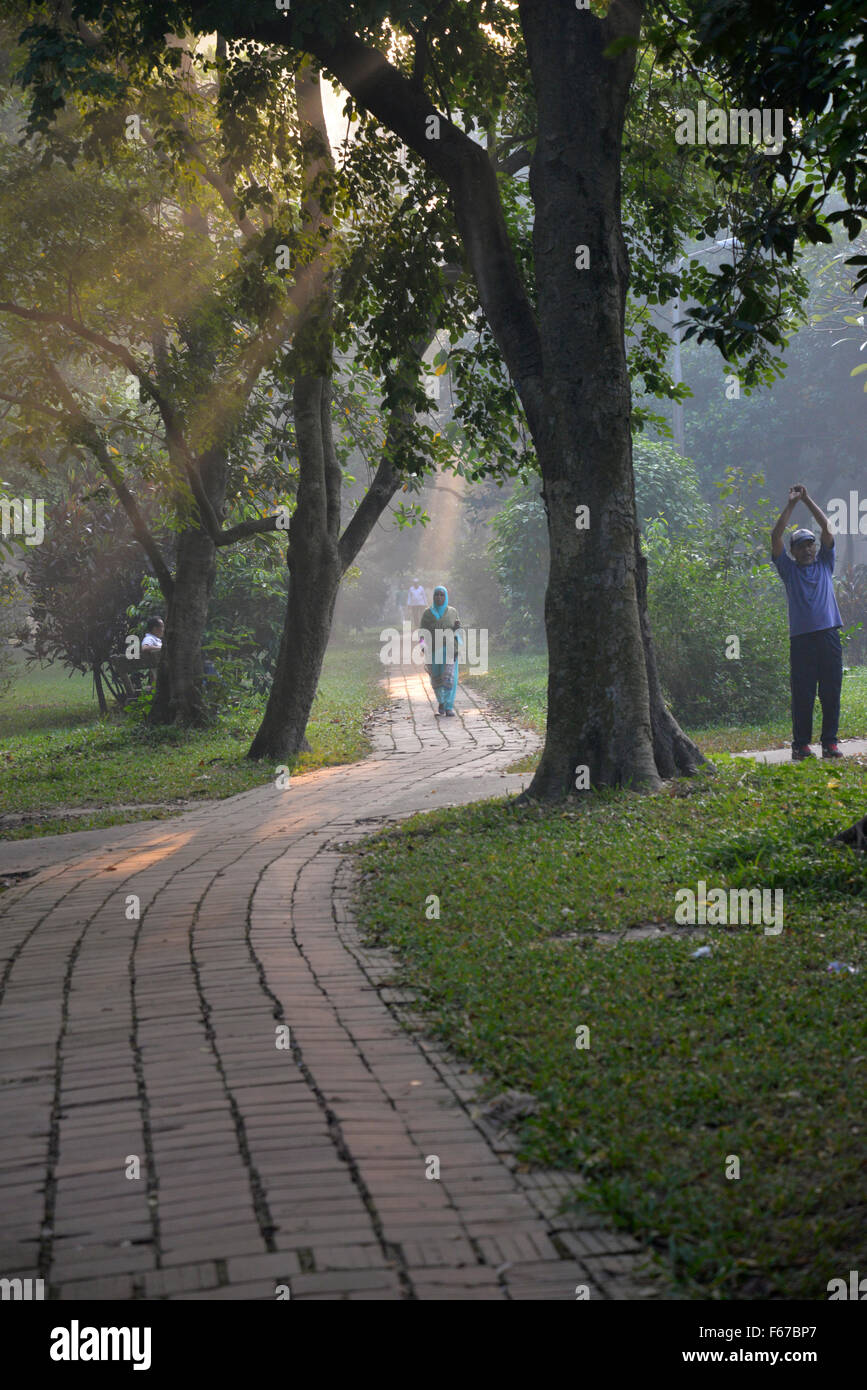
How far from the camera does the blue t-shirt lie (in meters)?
10.7

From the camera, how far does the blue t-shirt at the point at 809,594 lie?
10.7 meters

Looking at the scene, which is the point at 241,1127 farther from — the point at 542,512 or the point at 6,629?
the point at 542,512

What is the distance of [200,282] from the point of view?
48.0 feet

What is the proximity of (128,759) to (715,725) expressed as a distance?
7.06 metres

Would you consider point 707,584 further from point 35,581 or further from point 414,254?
point 35,581

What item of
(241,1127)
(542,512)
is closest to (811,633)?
(241,1127)

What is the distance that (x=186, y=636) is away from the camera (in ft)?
56.0

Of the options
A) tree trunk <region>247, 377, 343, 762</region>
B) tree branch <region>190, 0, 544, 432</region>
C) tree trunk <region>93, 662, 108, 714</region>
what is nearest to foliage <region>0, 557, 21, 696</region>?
tree trunk <region>93, 662, 108, 714</region>

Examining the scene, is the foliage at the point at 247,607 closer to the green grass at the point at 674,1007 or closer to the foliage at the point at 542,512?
the foliage at the point at 542,512

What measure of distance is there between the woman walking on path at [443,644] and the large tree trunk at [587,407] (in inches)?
360

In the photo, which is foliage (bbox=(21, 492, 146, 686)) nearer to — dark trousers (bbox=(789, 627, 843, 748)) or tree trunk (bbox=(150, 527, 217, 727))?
tree trunk (bbox=(150, 527, 217, 727))
